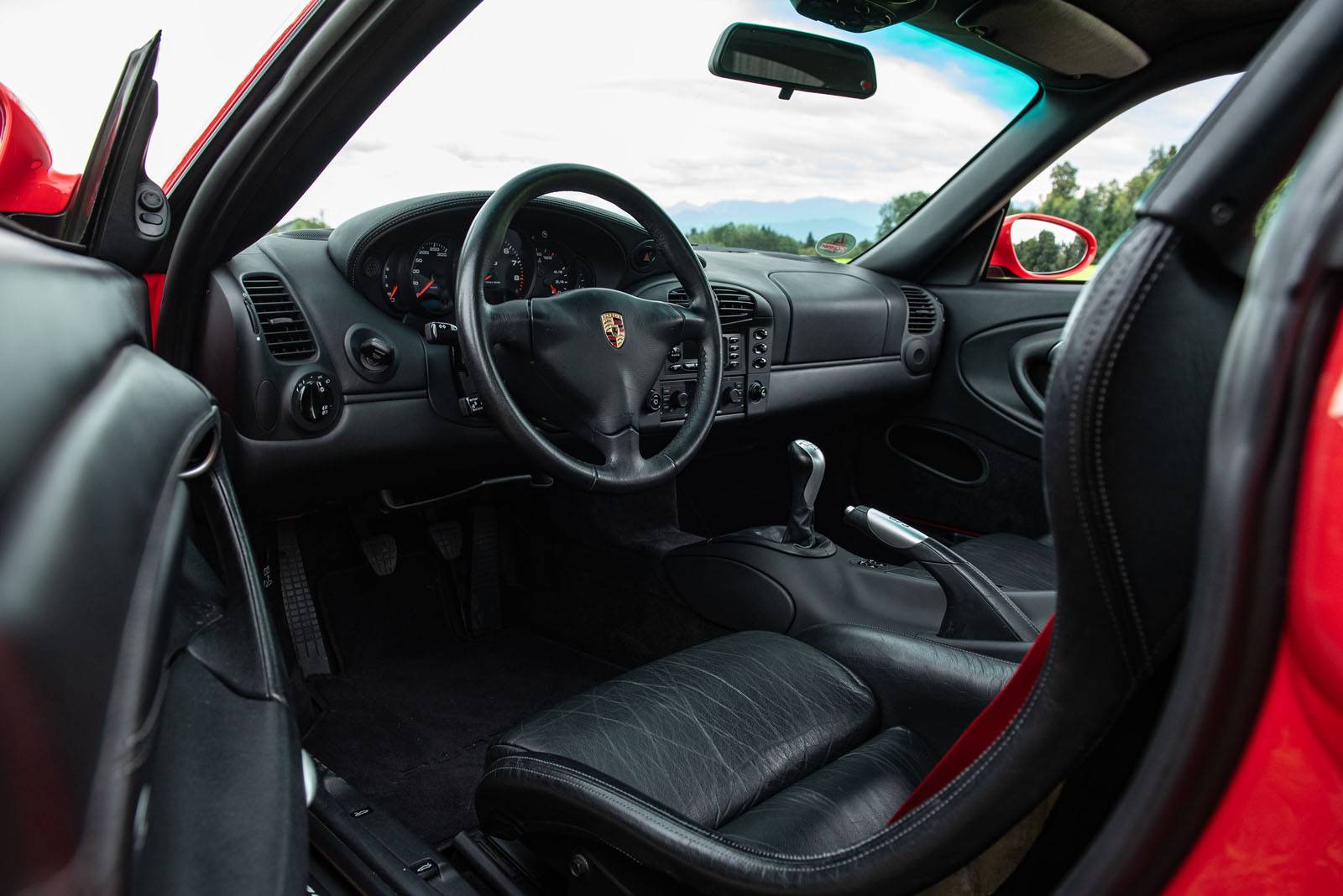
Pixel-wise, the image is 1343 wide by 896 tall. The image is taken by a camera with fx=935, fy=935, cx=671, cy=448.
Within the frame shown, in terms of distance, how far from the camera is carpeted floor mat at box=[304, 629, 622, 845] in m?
1.96

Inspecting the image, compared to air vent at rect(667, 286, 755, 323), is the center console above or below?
below

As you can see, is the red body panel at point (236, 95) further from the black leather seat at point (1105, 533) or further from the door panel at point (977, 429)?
the door panel at point (977, 429)

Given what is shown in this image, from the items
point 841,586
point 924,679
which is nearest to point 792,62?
point 841,586

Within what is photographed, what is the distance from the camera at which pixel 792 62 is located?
2133mm

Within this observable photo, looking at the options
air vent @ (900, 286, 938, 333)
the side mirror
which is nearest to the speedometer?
air vent @ (900, 286, 938, 333)

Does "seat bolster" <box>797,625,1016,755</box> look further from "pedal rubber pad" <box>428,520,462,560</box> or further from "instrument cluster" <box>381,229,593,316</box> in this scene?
"pedal rubber pad" <box>428,520,462,560</box>

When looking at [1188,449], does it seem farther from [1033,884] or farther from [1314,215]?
[1033,884]

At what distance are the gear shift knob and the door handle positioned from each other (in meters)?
0.75

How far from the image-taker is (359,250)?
191cm

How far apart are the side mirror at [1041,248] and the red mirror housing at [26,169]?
2.41m

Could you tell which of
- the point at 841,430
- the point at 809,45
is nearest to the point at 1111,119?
the point at 809,45

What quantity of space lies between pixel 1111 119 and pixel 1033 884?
2.34 m

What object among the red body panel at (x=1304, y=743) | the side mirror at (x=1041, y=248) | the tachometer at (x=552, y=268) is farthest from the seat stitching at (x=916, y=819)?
the side mirror at (x=1041, y=248)

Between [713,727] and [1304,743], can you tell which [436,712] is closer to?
[713,727]
